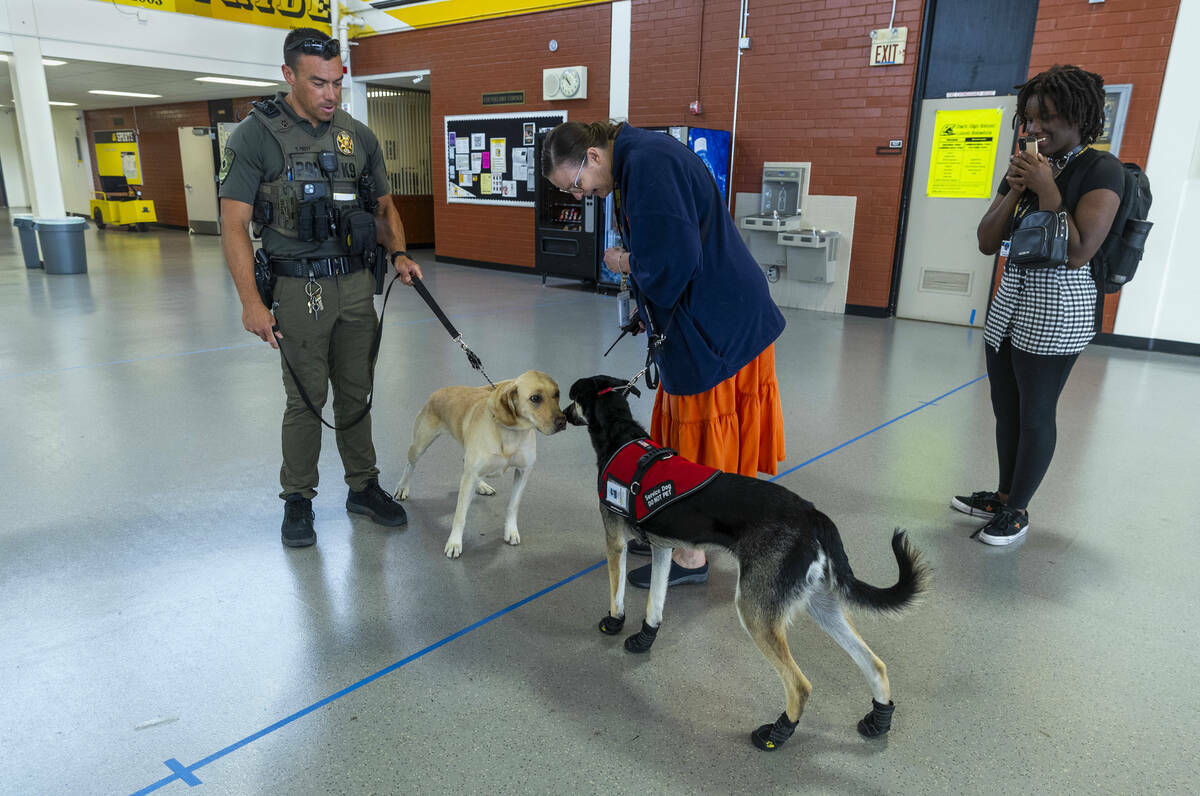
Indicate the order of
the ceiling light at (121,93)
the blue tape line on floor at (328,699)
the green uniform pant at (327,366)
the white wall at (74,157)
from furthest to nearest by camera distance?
the white wall at (74,157), the ceiling light at (121,93), the green uniform pant at (327,366), the blue tape line on floor at (328,699)

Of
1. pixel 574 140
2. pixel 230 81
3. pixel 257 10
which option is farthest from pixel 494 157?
pixel 574 140

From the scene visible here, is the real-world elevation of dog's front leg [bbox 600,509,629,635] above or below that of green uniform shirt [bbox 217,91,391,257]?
below

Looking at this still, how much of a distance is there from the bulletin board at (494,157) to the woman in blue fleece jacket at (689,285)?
24.0 feet

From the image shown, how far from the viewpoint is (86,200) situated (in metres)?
18.7

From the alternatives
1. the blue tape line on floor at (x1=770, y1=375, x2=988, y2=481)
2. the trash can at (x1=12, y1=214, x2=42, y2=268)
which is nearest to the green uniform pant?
the blue tape line on floor at (x1=770, y1=375, x2=988, y2=481)

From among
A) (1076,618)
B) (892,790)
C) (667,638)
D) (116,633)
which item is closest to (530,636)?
(667,638)

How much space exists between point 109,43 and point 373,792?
10.1m

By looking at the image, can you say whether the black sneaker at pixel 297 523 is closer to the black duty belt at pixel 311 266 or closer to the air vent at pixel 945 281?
the black duty belt at pixel 311 266

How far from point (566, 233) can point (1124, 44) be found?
5.45m

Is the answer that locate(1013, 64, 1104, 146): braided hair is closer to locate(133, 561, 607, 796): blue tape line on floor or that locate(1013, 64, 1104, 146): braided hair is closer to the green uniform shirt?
locate(133, 561, 607, 796): blue tape line on floor

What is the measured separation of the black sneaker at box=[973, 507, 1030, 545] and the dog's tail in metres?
1.31

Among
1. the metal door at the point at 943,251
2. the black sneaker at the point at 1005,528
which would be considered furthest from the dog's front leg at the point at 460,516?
the metal door at the point at 943,251

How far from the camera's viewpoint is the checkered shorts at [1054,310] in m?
2.38

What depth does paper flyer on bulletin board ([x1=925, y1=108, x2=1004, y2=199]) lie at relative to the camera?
638 cm
